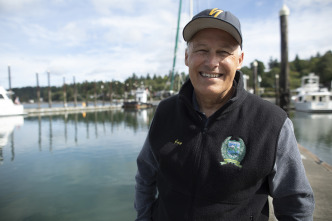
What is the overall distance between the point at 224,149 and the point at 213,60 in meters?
0.53

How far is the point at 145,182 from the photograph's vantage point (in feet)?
5.67

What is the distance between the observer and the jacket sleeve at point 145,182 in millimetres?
1710

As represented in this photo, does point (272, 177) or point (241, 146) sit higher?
point (241, 146)

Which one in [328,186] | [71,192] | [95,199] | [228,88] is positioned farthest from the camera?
[71,192]

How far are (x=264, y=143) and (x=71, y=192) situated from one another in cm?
560

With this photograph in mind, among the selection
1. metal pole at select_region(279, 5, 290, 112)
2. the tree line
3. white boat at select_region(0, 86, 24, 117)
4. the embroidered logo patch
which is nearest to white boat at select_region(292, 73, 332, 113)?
the tree line

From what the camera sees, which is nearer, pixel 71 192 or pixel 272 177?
pixel 272 177

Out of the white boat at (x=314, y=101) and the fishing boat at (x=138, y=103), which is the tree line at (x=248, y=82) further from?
the white boat at (x=314, y=101)

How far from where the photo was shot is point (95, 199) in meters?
5.37

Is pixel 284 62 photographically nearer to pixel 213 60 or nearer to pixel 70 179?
pixel 70 179

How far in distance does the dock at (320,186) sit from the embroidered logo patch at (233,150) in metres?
1.82

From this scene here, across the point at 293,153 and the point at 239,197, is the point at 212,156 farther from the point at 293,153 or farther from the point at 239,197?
the point at 293,153

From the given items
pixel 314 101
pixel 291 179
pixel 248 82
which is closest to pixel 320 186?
pixel 291 179

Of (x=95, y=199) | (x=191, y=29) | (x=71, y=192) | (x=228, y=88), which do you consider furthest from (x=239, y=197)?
(x=71, y=192)
